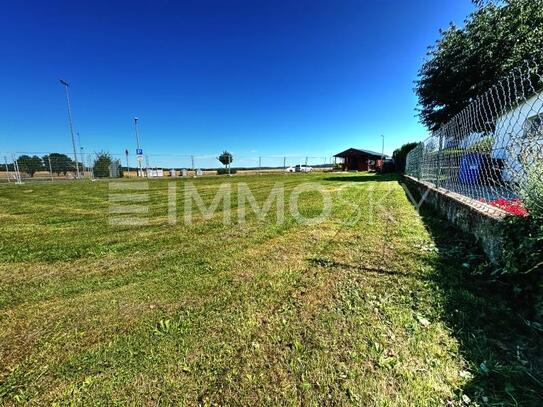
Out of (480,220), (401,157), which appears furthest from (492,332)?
(401,157)

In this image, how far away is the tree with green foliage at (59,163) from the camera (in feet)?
71.0

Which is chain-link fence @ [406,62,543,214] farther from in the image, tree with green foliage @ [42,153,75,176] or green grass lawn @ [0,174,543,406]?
tree with green foliage @ [42,153,75,176]

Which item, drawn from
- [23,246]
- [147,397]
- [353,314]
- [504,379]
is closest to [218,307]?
[147,397]

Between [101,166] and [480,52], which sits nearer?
[480,52]

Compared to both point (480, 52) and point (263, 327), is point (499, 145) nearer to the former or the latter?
point (263, 327)

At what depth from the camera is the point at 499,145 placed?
277 centimetres

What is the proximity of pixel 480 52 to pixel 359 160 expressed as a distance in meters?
30.1

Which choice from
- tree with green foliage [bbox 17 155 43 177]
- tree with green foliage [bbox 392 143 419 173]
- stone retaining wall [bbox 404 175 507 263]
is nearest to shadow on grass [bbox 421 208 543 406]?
stone retaining wall [bbox 404 175 507 263]

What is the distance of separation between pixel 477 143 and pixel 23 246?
626 centimetres

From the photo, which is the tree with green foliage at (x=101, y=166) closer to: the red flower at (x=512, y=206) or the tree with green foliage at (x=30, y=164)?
the tree with green foliage at (x=30, y=164)

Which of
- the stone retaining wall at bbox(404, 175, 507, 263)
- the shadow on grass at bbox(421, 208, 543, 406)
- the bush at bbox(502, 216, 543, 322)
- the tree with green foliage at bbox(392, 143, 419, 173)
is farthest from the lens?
the tree with green foliage at bbox(392, 143, 419, 173)

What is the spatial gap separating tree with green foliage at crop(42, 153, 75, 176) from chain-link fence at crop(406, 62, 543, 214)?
26.9 meters

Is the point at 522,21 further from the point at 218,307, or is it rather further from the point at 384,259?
the point at 218,307

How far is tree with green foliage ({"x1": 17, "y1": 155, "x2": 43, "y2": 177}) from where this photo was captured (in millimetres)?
20494
